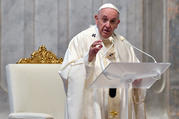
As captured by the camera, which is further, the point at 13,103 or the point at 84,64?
the point at 13,103

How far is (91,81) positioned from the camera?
156 inches

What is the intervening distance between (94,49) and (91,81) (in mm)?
485

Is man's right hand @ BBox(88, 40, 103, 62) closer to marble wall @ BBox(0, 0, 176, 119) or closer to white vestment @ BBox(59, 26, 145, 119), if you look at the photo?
white vestment @ BBox(59, 26, 145, 119)

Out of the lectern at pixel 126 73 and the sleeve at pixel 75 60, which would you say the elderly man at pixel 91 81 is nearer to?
the sleeve at pixel 75 60

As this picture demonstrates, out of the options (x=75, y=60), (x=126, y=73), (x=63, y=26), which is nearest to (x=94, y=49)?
(x=126, y=73)

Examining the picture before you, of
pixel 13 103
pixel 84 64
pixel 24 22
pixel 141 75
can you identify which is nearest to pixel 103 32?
pixel 84 64

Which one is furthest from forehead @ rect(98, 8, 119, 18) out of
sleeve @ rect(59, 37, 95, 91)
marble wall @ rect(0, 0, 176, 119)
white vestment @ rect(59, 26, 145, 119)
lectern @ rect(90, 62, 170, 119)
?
marble wall @ rect(0, 0, 176, 119)

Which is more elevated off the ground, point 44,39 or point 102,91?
point 44,39

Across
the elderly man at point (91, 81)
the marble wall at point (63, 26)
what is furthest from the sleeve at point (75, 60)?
the marble wall at point (63, 26)

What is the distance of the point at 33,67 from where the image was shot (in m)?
4.63

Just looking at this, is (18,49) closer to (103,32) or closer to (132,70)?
(103,32)

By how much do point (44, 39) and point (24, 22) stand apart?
0.30 meters

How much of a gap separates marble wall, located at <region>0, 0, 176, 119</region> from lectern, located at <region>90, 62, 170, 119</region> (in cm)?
193

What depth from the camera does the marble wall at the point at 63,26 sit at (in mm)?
5199
